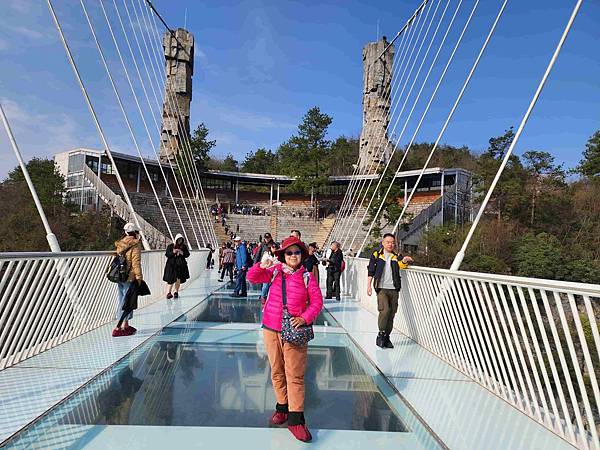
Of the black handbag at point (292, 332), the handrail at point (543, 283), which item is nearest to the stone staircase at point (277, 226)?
the handrail at point (543, 283)

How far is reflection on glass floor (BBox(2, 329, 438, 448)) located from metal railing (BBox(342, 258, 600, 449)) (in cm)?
90

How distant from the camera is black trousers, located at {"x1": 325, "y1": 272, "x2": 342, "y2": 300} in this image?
9617 mm

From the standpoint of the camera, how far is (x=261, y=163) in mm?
65625

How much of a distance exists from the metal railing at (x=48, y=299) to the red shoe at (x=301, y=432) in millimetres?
2648

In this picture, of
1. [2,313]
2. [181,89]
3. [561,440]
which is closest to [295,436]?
[561,440]

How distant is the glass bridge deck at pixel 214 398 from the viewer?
262cm

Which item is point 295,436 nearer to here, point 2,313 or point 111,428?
point 111,428

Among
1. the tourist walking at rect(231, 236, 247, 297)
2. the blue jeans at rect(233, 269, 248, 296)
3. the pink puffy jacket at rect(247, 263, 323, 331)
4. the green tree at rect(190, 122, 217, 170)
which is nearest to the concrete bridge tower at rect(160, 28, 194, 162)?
the green tree at rect(190, 122, 217, 170)

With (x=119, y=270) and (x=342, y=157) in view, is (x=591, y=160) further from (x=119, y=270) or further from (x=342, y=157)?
(x=119, y=270)

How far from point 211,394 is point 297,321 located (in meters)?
1.12

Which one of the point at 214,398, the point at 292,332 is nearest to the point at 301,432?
the point at 292,332

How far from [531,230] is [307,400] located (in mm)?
32888

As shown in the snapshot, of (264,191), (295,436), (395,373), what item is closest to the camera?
(295,436)

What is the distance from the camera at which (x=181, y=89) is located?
1777 inches
